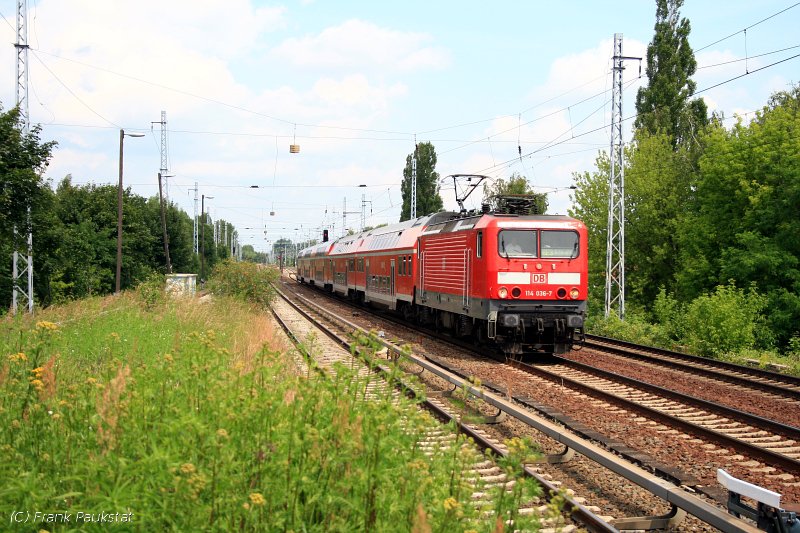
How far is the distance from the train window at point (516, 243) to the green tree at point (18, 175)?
478 inches

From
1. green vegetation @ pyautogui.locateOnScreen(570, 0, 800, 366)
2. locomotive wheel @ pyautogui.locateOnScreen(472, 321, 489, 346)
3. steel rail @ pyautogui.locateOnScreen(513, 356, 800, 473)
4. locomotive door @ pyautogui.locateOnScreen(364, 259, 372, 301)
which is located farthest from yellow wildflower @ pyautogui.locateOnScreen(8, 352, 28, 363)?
locomotive door @ pyautogui.locateOnScreen(364, 259, 372, 301)

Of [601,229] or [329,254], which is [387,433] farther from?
[329,254]

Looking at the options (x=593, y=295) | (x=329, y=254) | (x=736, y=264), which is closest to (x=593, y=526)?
(x=736, y=264)

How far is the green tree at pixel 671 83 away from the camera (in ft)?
153

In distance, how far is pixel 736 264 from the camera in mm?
27594

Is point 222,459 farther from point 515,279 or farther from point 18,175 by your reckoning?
point 18,175

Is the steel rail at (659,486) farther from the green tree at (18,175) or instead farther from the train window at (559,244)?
the green tree at (18,175)

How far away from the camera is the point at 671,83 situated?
4691 centimetres

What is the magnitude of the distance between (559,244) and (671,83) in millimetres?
36537

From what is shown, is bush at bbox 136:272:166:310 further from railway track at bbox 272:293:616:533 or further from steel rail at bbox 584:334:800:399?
steel rail at bbox 584:334:800:399

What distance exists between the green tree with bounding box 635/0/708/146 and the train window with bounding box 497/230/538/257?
33958mm

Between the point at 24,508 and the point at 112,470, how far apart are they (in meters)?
0.45

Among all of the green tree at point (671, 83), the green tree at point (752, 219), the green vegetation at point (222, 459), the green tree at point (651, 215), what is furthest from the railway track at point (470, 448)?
the green tree at point (671, 83)

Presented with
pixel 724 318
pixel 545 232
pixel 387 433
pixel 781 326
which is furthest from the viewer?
pixel 781 326
